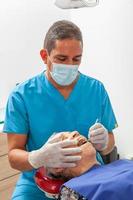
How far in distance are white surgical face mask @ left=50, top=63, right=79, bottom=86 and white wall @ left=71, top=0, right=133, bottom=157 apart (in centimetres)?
110

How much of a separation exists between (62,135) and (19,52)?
1661mm

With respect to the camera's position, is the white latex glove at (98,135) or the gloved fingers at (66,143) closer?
the gloved fingers at (66,143)

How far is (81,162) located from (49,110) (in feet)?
1.03

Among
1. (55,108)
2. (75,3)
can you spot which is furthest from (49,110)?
(75,3)

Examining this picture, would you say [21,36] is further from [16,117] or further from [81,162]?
[81,162]

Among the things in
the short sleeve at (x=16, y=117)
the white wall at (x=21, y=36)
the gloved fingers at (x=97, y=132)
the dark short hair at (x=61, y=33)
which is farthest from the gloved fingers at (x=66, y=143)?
the white wall at (x=21, y=36)

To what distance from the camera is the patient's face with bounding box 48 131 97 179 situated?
141 cm

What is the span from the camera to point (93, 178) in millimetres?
1312

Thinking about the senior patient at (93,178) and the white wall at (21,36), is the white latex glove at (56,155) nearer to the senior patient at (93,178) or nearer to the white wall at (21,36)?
the senior patient at (93,178)

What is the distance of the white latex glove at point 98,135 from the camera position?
1.49 m

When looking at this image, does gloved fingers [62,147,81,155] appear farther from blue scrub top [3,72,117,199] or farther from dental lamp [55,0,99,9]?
dental lamp [55,0,99,9]

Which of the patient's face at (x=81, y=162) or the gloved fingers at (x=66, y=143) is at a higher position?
the gloved fingers at (x=66, y=143)

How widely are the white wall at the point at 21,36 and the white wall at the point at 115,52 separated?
1.26 ft

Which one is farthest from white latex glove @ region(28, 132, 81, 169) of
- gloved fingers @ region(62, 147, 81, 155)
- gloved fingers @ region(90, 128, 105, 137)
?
gloved fingers @ region(90, 128, 105, 137)
